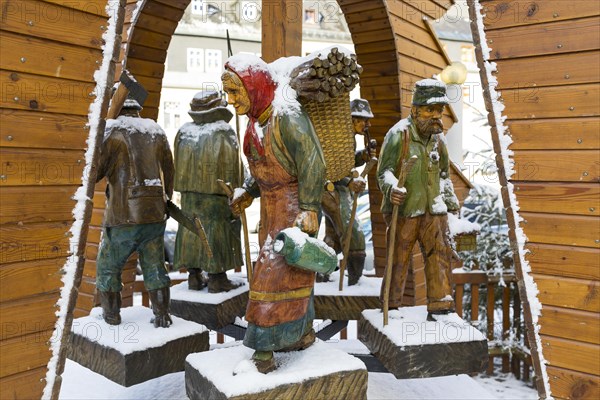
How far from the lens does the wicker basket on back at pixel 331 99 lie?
2.26 meters

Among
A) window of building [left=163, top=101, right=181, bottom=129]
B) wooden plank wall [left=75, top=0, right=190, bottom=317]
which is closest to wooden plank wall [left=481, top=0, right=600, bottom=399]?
wooden plank wall [left=75, top=0, right=190, bottom=317]

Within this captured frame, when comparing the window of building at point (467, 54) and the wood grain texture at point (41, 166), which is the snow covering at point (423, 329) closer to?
the wood grain texture at point (41, 166)

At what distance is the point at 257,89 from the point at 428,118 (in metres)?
1.11

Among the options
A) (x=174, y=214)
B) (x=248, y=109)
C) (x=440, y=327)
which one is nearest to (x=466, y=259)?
(x=440, y=327)

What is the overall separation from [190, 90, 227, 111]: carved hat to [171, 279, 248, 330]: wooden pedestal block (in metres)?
1.34

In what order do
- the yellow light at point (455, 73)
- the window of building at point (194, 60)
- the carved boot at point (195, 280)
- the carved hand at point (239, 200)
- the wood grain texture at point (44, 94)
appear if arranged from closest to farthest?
1. the wood grain texture at point (44, 94)
2. the carved hand at point (239, 200)
3. the carved boot at point (195, 280)
4. the yellow light at point (455, 73)
5. the window of building at point (194, 60)

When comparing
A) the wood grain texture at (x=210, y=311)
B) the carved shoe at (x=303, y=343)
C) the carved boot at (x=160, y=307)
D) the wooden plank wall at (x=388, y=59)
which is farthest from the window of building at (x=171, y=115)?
the carved shoe at (x=303, y=343)

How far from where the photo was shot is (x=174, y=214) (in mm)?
3107

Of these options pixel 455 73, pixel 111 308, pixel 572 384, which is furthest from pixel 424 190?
pixel 455 73

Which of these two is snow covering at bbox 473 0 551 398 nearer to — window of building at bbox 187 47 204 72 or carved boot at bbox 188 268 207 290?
carved boot at bbox 188 268 207 290

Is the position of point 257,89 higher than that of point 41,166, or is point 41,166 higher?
point 257,89

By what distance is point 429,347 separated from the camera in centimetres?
274

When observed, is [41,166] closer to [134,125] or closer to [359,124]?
[134,125]

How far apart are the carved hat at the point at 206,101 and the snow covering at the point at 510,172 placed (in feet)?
6.04
